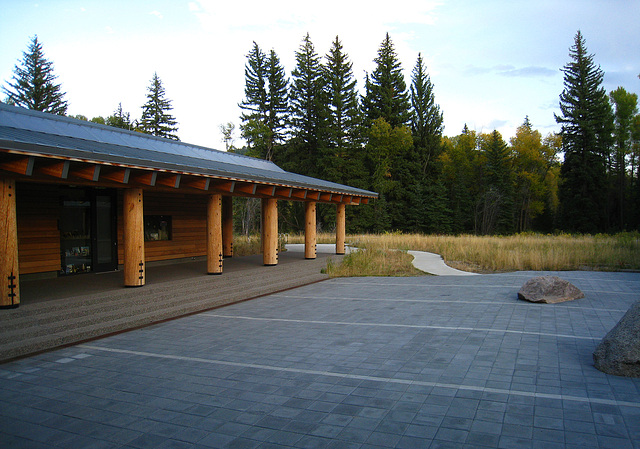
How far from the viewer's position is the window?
14133 millimetres

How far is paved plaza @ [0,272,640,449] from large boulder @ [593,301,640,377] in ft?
0.42

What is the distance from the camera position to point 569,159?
137 ft

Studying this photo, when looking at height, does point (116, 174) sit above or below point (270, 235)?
above

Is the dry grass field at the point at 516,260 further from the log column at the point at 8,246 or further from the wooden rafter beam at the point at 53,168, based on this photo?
the log column at the point at 8,246

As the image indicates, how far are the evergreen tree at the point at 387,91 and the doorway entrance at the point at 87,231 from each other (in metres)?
34.6

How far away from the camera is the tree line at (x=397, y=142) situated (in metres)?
40.8

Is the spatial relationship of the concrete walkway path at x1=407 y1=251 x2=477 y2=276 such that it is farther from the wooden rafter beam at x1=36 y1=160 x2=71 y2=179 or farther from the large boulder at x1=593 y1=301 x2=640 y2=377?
the wooden rafter beam at x1=36 y1=160 x2=71 y2=179

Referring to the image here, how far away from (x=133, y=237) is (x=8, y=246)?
249 centimetres

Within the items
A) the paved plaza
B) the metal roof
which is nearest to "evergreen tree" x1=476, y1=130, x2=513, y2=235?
the metal roof

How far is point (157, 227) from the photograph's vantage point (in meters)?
14.5

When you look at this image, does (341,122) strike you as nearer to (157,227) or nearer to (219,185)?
(157,227)

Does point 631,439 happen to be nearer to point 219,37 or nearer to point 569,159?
point 219,37

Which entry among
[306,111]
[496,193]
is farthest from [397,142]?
[496,193]

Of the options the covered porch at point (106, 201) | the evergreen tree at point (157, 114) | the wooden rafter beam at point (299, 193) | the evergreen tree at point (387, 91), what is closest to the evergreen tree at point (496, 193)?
the evergreen tree at point (387, 91)
